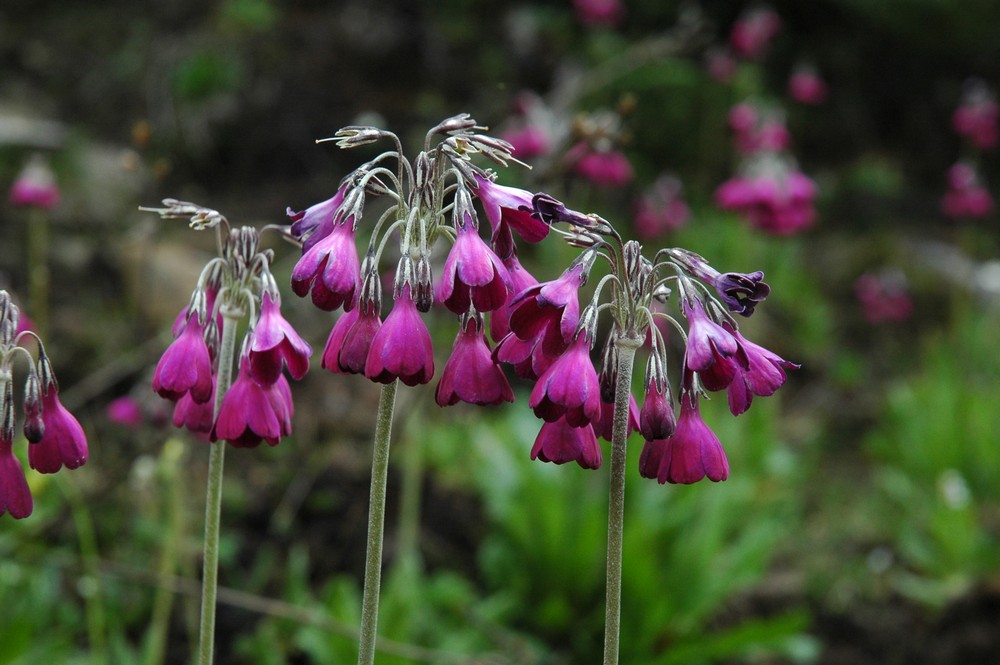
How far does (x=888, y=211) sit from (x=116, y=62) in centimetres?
816

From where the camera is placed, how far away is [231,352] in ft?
6.42

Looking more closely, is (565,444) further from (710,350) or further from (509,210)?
(509,210)

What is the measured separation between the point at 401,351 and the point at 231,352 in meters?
0.56

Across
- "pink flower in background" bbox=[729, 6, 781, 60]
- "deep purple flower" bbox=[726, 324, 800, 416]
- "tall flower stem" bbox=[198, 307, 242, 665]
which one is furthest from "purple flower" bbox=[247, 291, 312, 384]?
"pink flower in background" bbox=[729, 6, 781, 60]

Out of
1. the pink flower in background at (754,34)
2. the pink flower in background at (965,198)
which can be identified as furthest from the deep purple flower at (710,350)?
the pink flower in background at (754,34)

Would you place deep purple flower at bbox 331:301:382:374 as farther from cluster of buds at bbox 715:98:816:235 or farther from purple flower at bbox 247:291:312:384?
cluster of buds at bbox 715:98:816:235

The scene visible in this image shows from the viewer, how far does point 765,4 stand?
35.8ft

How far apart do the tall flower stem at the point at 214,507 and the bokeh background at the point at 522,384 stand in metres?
1.02

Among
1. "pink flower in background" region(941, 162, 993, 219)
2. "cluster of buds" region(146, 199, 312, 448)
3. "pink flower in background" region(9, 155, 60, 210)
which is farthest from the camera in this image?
"pink flower in background" region(941, 162, 993, 219)

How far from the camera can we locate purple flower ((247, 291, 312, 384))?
168 cm

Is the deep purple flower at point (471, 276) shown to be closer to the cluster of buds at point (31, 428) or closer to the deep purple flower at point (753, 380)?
the deep purple flower at point (753, 380)

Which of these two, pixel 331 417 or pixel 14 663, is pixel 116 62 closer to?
pixel 331 417

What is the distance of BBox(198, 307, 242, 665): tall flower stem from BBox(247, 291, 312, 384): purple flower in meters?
0.22

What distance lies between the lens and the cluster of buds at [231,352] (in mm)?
1711
